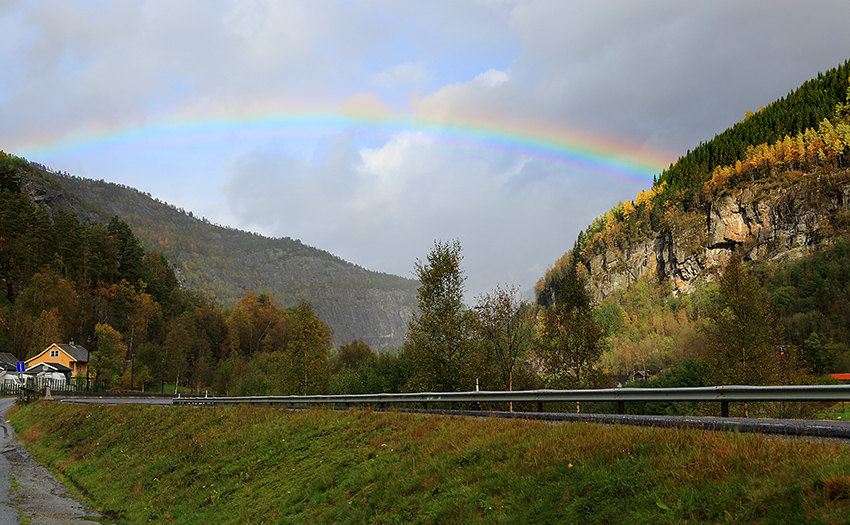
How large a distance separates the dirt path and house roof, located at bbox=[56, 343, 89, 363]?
360 feet

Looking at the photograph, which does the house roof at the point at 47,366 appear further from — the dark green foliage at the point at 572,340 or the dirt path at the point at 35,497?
the dark green foliage at the point at 572,340

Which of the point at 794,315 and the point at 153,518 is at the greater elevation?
the point at 794,315

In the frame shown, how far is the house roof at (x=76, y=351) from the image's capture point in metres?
142

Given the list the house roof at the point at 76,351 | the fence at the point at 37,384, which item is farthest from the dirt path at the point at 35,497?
the house roof at the point at 76,351

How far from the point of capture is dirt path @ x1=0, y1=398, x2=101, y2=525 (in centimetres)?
2516

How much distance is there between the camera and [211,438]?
30.8m

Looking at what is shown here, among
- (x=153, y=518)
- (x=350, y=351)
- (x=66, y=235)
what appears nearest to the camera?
(x=153, y=518)

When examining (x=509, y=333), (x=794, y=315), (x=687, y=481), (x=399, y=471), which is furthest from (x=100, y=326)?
(x=794, y=315)

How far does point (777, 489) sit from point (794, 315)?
200602mm

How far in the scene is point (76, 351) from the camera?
145500 millimetres

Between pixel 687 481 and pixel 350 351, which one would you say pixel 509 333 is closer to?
pixel 687 481

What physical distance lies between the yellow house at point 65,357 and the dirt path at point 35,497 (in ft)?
338

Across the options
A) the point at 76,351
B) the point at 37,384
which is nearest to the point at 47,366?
the point at 76,351

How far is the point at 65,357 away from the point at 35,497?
12567 centimetres
